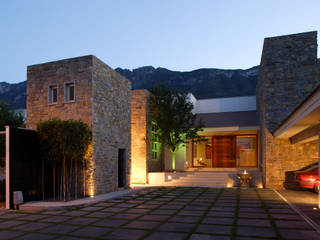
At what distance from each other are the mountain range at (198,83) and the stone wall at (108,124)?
57.7 metres

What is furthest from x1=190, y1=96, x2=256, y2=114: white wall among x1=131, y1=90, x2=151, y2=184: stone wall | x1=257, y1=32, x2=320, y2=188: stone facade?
x1=257, y1=32, x2=320, y2=188: stone facade

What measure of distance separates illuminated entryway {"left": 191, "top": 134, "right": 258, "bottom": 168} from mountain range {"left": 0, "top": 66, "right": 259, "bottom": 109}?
51.1 metres

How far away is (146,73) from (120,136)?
78439 mm

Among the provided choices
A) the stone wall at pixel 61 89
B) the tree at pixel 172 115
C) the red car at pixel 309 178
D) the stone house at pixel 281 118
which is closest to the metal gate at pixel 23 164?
the stone wall at pixel 61 89

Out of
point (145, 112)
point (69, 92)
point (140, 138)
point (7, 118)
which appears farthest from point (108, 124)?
point (7, 118)

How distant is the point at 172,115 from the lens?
620 inches

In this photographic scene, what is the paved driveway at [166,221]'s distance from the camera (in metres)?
5.55

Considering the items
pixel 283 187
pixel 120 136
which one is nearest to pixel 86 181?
pixel 120 136

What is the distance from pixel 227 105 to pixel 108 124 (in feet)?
38.6

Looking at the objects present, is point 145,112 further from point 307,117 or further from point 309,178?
point 307,117

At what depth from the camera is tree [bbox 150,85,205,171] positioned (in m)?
15.7

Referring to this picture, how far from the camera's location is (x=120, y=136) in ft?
42.5

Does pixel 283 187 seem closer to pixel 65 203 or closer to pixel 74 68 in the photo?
pixel 65 203

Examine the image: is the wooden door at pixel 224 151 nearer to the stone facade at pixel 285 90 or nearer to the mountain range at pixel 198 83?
the stone facade at pixel 285 90
